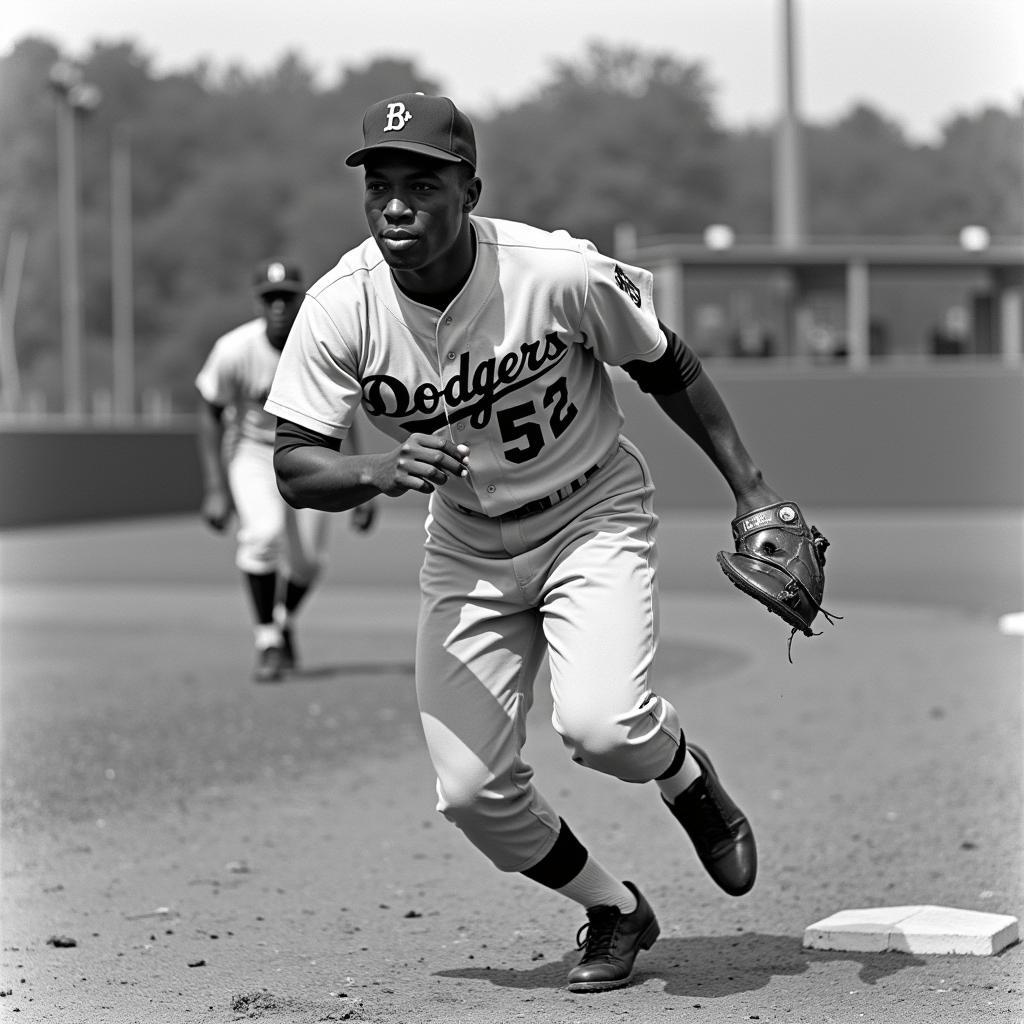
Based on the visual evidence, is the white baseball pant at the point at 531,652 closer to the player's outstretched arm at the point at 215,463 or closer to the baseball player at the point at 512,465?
the baseball player at the point at 512,465

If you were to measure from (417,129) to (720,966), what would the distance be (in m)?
2.12

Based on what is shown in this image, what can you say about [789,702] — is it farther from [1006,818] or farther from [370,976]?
[370,976]

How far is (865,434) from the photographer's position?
78.0 ft

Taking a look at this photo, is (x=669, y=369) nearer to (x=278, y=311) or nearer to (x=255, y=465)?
(x=278, y=311)

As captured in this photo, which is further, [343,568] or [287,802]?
[343,568]

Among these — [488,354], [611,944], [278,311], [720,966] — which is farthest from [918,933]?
[278,311]

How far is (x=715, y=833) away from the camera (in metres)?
4.45

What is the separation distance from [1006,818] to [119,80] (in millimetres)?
93773

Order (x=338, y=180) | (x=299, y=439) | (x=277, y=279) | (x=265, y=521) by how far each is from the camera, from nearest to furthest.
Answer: (x=299, y=439) < (x=277, y=279) < (x=265, y=521) < (x=338, y=180)

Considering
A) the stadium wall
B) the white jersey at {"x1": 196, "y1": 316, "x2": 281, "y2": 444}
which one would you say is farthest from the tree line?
the white jersey at {"x1": 196, "y1": 316, "x2": 281, "y2": 444}

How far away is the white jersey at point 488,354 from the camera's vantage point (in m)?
3.98

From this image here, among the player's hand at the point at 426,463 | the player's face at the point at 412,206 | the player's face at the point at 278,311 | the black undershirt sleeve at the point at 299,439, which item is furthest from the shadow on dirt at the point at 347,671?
the player's hand at the point at 426,463

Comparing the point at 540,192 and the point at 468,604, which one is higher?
the point at 540,192

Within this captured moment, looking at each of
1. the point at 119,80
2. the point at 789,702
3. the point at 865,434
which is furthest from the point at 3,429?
the point at 119,80
